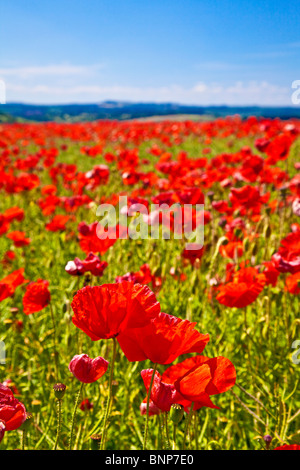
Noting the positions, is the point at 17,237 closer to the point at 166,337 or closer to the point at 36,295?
the point at 36,295

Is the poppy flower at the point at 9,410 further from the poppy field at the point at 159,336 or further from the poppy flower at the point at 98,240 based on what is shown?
the poppy flower at the point at 98,240

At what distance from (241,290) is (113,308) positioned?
696mm

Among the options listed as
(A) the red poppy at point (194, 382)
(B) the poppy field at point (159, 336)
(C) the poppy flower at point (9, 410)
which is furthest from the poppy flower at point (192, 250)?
(C) the poppy flower at point (9, 410)

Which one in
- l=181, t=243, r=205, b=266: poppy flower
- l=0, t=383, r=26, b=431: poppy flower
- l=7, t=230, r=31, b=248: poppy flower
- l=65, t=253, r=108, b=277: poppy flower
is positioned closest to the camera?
l=0, t=383, r=26, b=431: poppy flower

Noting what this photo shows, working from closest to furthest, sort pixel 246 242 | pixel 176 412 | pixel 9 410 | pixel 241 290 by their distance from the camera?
pixel 9 410 → pixel 176 412 → pixel 241 290 → pixel 246 242

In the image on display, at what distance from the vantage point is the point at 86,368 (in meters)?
Answer: 0.94

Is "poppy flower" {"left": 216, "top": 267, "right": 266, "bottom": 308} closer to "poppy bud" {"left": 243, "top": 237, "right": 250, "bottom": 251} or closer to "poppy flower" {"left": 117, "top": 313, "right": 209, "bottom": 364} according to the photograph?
"poppy flower" {"left": 117, "top": 313, "right": 209, "bottom": 364}

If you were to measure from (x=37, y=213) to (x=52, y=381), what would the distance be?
3243mm

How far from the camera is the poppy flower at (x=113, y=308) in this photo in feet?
2.63

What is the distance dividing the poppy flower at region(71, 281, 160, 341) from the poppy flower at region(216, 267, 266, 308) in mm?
629

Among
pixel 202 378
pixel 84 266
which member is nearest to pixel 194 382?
pixel 202 378

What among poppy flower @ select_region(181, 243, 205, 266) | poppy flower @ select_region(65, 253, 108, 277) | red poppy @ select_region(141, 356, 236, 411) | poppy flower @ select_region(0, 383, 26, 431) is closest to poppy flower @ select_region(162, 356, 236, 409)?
red poppy @ select_region(141, 356, 236, 411)

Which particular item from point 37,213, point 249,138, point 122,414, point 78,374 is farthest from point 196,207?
point 249,138

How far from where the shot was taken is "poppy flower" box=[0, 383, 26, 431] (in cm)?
74
